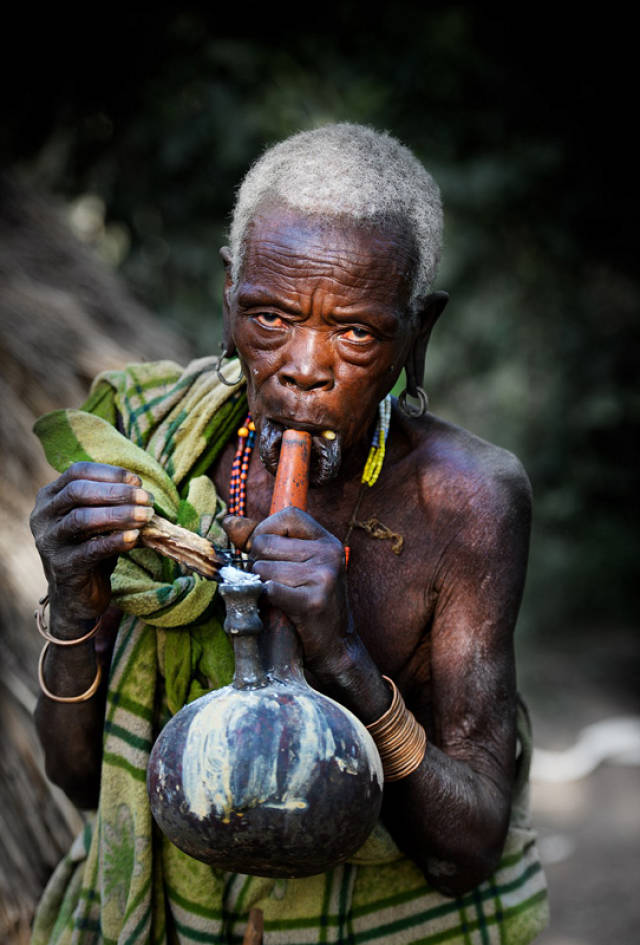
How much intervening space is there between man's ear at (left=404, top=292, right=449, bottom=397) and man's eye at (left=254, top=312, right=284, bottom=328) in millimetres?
284

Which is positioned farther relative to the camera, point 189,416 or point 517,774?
point 517,774

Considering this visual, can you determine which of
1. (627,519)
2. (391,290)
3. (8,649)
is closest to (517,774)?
(391,290)

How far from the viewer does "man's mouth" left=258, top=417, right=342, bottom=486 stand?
1555 mm

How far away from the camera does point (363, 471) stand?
6.26 feet

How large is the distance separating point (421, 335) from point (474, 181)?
4079 mm

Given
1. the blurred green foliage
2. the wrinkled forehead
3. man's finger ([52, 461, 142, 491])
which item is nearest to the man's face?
the wrinkled forehead

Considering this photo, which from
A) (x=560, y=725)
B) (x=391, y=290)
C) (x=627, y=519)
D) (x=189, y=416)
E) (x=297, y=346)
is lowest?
(x=560, y=725)

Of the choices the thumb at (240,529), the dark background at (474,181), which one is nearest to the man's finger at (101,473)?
the thumb at (240,529)

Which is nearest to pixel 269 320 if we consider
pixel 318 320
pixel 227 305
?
pixel 318 320

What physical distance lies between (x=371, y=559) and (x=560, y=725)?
148 inches

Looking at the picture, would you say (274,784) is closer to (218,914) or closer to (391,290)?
(218,914)

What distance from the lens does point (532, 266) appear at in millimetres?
6145

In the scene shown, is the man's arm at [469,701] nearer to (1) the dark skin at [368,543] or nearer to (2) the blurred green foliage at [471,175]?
(1) the dark skin at [368,543]

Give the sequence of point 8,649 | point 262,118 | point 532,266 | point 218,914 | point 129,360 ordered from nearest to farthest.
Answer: point 218,914
point 8,649
point 129,360
point 262,118
point 532,266
